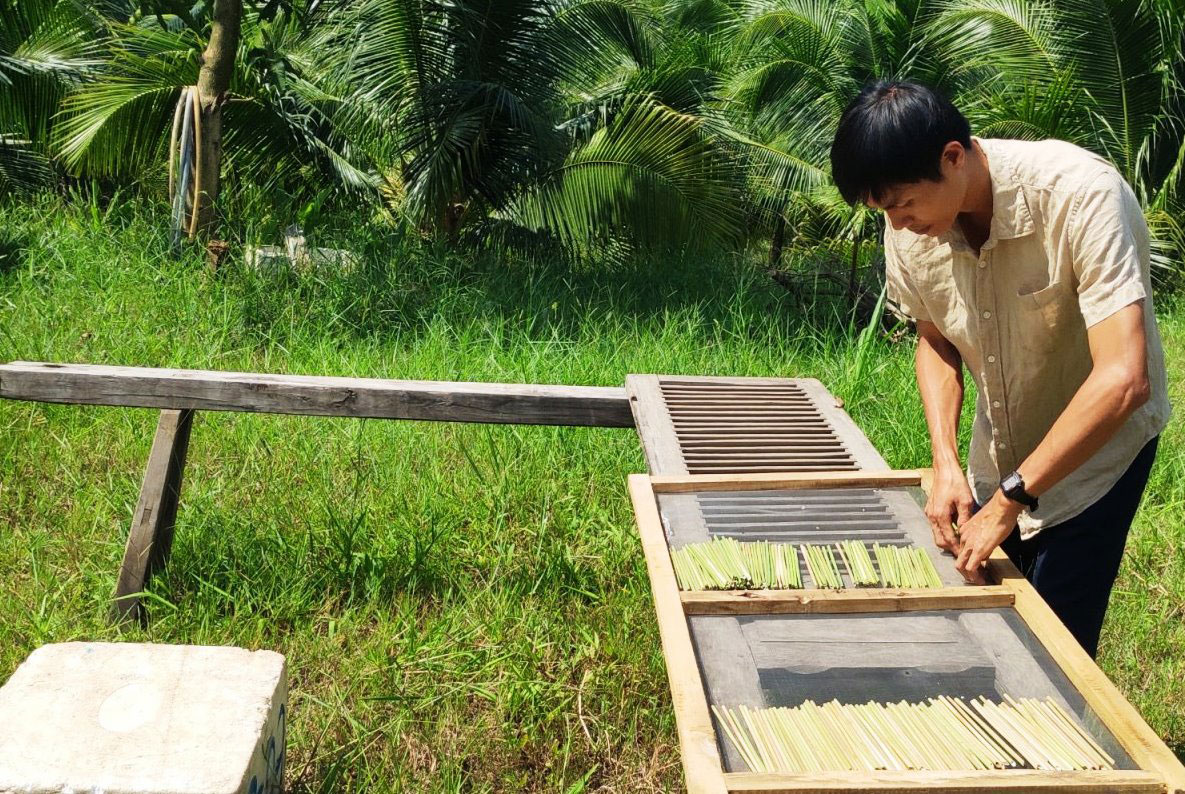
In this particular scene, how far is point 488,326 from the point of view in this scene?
5.81 metres

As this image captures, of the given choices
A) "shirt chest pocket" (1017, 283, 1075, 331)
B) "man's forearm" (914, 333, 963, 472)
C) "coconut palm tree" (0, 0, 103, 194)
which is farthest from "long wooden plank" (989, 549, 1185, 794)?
"coconut palm tree" (0, 0, 103, 194)

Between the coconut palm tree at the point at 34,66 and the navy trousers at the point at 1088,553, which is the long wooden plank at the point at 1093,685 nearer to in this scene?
the navy trousers at the point at 1088,553

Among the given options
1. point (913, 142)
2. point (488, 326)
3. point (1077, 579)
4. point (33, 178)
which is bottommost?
point (33, 178)

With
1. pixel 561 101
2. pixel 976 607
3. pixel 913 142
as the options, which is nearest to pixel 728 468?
pixel 976 607

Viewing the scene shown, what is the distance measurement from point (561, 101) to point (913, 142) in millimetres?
6351

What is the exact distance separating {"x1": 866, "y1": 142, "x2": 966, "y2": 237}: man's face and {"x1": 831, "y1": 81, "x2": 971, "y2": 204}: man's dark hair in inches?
0.6

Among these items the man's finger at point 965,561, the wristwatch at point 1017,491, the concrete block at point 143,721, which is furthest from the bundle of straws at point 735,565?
the concrete block at point 143,721

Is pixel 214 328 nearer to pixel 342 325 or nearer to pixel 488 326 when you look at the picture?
pixel 342 325

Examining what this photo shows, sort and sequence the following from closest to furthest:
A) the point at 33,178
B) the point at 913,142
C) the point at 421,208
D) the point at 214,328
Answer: the point at 913,142
the point at 214,328
the point at 421,208
the point at 33,178

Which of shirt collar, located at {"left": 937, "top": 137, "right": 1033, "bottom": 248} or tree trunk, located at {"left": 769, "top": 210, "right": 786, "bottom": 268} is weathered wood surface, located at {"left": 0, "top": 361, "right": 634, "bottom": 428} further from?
tree trunk, located at {"left": 769, "top": 210, "right": 786, "bottom": 268}

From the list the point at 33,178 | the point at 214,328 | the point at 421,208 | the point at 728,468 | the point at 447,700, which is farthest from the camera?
the point at 33,178

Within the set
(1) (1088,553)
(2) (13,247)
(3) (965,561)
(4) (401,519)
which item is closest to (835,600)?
(3) (965,561)

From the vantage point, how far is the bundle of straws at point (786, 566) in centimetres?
202

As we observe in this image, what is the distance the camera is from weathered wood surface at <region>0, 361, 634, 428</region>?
10.6 ft
